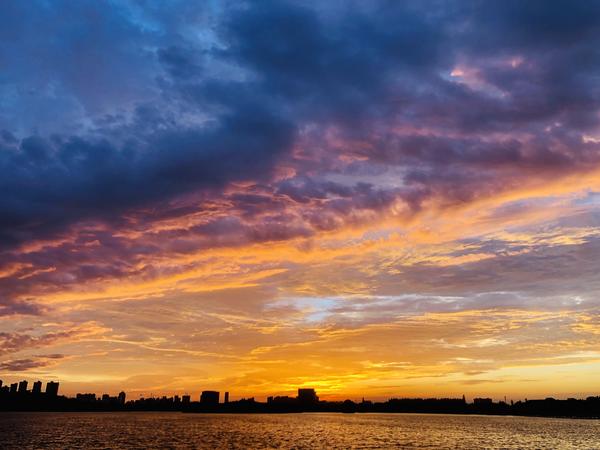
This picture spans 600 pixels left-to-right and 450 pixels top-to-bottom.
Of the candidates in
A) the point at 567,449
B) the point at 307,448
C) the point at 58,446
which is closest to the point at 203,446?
the point at 307,448

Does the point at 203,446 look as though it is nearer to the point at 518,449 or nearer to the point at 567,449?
the point at 518,449

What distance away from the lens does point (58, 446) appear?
509 ft

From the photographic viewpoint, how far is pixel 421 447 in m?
161

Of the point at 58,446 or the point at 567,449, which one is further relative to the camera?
the point at 567,449

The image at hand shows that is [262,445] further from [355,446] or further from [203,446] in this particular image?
[355,446]

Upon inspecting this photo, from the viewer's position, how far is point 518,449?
161 m

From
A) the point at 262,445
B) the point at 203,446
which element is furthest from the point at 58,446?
the point at 262,445

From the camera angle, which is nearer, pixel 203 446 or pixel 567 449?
pixel 203 446

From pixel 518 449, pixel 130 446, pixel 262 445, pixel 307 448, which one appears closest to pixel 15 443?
pixel 130 446

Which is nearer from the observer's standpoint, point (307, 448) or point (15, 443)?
point (307, 448)

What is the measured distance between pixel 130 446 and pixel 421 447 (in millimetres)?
94798

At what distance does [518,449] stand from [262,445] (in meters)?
Answer: 84.8

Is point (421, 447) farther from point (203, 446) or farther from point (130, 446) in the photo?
point (130, 446)

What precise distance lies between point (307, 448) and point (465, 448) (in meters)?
53.3
